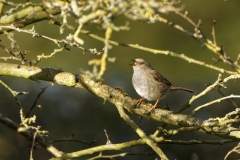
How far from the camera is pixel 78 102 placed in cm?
1052

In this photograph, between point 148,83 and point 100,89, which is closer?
point 100,89

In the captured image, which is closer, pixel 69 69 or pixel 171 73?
pixel 69 69

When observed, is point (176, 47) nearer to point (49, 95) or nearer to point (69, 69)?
point (69, 69)

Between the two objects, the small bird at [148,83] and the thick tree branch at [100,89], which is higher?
the small bird at [148,83]

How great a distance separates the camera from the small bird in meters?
6.80

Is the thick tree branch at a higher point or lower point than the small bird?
lower

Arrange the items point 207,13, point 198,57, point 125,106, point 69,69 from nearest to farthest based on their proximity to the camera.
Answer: point 125,106
point 69,69
point 198,57
point 207,13

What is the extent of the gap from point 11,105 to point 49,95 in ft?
3.45

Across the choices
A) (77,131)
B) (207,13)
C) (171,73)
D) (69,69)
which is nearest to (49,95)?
(77,131)

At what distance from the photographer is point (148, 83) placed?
22.7 feet

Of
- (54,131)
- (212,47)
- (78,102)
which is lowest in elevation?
(212,47)

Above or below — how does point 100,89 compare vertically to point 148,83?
below

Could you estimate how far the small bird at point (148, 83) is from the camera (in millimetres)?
6797

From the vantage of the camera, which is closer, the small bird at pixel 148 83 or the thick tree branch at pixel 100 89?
the thick tree branch at pixel 100 89
